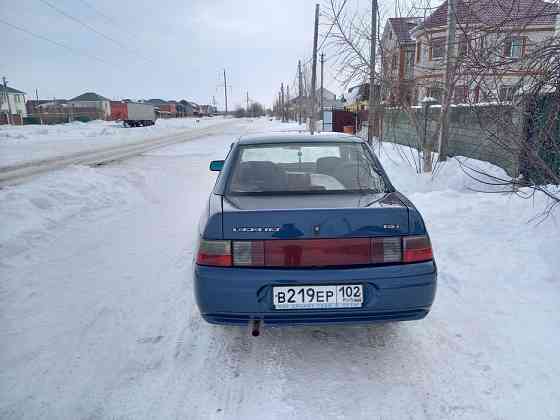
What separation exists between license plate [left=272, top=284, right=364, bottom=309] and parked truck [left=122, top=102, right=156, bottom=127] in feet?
167

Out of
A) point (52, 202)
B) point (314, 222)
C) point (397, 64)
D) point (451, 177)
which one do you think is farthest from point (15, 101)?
point (314, 222)

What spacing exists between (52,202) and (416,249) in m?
6.12

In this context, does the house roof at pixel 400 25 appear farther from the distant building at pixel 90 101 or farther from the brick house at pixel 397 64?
the distant building at pixel 90 101

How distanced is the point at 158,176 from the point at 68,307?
290 inches

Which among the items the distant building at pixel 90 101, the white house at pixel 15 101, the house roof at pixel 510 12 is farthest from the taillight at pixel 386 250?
the distant building at pixel 90 101

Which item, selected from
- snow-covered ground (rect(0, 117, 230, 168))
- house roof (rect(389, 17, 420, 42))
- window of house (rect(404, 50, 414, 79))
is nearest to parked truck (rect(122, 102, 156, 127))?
snow-covered ground (rect(0, 117, 230, 168))

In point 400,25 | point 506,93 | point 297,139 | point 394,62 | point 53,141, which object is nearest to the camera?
point 297,139

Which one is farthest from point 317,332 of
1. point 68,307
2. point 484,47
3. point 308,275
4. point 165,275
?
point 484,47

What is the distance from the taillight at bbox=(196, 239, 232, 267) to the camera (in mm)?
2381

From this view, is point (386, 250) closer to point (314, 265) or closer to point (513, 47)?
point (314, 265)

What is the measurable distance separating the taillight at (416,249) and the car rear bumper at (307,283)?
0.05m

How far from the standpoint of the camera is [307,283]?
2.33 meters

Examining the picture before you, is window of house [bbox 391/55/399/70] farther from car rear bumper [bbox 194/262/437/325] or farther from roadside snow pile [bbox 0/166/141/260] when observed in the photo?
car rear bumper [bbox 194/262/437/325]

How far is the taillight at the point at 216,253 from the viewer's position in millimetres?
2381
